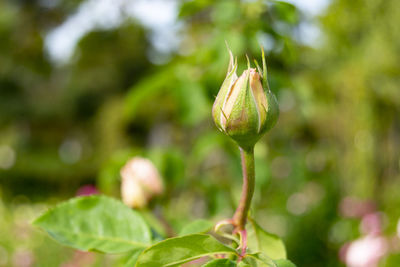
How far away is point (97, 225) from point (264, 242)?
0.38ft

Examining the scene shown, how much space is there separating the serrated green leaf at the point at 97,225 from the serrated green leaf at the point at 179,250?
7cm

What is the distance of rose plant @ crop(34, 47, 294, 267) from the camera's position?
0.68 feet

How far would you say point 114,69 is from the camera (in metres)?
8.48

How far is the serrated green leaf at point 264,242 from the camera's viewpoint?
0.26m

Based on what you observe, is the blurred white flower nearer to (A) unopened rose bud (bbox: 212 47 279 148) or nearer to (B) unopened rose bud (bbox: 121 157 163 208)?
(B) unopened rose bud (bbox: 121 157 163 208)

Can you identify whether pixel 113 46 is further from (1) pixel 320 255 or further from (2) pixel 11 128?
(1) pixel 320 255

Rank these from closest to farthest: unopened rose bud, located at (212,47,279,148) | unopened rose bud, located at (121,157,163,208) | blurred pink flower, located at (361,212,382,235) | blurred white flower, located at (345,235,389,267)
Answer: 1. unopened rose bud, located at (212,47,279,148)
2. unopened rose bud, located at (121,157,163,208)
3. blurred white flower, located at (345,235,389,267)
4. blurred pink flower, located at (361,212,382,235)

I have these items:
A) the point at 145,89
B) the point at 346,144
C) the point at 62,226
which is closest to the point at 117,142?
the point at 346,144

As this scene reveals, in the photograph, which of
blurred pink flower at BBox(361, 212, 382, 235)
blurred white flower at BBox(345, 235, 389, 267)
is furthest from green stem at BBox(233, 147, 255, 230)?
blurred pink flower at BBox(361, 212, 382, 235)

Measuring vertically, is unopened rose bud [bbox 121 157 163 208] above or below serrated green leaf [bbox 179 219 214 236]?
above

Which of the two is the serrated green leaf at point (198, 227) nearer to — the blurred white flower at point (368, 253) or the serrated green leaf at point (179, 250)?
the serrated green leaf at point (179, 250)

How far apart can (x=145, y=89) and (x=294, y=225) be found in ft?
6.36

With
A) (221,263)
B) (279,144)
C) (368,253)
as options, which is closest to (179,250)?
(221,263)

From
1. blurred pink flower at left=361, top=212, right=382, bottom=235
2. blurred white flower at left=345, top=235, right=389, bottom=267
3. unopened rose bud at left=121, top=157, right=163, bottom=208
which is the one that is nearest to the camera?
unopened rose bud at left=121, top=157, right=163, bottom=208
